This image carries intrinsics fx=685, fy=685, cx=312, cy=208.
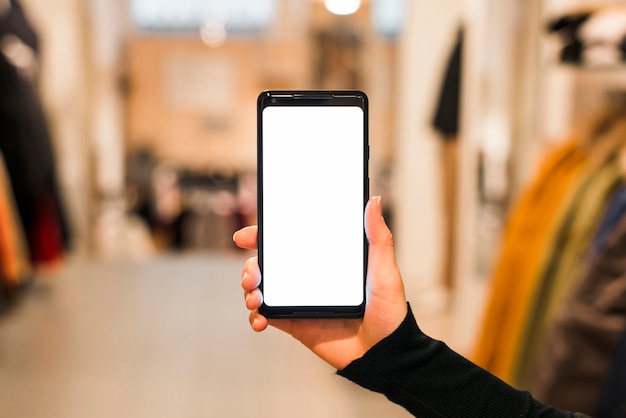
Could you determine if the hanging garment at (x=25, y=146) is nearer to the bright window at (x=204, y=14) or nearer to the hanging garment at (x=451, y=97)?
the hanging garment at (x=451, y=97)

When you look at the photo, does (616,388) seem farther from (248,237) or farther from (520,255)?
(248,237)

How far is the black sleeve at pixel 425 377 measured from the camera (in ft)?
1.15

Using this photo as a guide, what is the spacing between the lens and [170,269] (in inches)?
104

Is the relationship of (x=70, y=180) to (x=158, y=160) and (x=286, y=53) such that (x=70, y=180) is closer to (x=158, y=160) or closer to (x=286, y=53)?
(x=158, y=160)

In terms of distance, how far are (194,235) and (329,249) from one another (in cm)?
311

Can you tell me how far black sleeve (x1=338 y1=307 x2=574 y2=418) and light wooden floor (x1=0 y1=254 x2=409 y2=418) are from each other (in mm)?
381

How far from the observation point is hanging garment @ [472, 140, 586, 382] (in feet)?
3.40

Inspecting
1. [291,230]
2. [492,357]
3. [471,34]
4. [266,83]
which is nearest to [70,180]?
[266,83]

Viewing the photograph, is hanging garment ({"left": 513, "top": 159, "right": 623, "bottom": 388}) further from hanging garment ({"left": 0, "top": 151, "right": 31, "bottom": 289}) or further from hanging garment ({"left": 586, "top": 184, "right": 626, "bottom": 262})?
hanging garment ({"left": 0, "top": 151, "right": 31, "bottom": 289})

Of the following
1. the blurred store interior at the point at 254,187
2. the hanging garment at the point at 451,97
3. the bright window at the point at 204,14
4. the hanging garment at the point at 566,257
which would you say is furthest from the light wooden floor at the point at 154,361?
the bright window at the point at 204,14

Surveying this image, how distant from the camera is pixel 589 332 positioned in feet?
2.51

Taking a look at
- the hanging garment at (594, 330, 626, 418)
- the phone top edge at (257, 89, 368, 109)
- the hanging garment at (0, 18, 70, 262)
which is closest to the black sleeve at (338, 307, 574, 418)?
the phone top edge at (257, 89, 368, 109)

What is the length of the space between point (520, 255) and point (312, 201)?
0.83m

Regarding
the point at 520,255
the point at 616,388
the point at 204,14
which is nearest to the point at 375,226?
the point at 616,388
